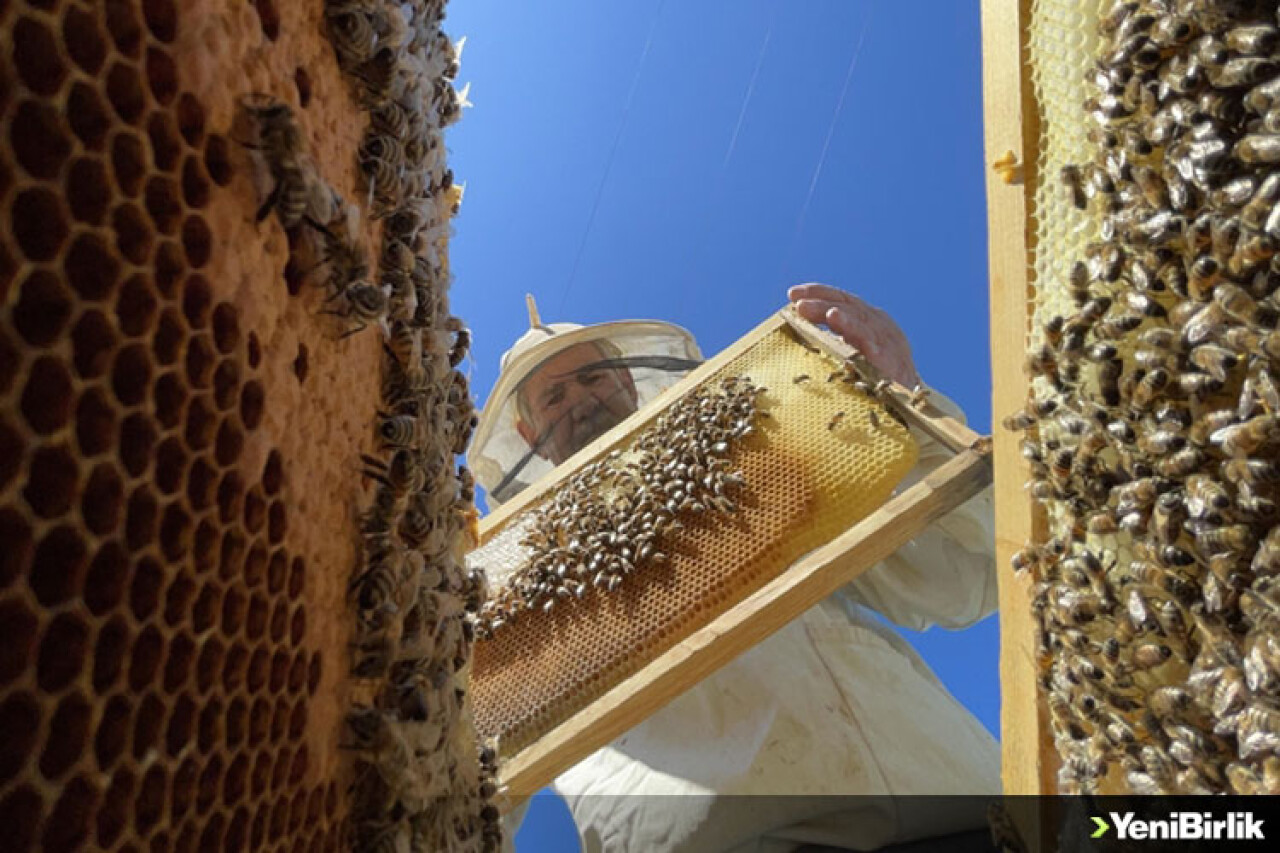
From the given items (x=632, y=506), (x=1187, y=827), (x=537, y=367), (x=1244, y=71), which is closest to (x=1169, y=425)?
(x=1244, y=71)

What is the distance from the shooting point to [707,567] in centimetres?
246

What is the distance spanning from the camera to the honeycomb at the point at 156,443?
0.57m

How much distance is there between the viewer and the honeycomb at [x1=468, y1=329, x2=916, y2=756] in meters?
2.36

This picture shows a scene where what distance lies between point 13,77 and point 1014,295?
175 centimetres

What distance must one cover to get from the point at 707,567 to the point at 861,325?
133 cm

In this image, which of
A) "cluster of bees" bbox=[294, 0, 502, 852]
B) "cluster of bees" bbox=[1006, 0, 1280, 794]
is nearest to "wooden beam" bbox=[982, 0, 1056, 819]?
"cluster of bees" bbox=[1006, 0, 1280, 794]

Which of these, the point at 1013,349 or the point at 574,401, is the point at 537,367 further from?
the point at 1013,349

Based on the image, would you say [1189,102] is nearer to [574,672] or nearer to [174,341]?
[174,341]

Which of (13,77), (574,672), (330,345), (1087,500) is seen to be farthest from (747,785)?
(13,77)

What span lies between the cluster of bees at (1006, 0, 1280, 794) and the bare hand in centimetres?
155

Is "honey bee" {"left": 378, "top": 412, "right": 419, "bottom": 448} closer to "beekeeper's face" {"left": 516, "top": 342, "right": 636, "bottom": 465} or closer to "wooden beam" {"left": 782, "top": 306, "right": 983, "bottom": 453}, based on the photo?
"wooden beam" {"left": 782, "top": 306, "right": 983, "bottom": 453}

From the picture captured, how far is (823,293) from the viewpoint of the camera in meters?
3.33

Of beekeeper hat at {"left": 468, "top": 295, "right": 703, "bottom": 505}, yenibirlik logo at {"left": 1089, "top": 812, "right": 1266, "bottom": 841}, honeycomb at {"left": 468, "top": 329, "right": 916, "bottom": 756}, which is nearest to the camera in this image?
yenibirlik logo at {"left": 1089, "top": 812, "right": 1266, "bottom": 841}

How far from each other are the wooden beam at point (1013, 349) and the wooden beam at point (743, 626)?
0.54 meters
